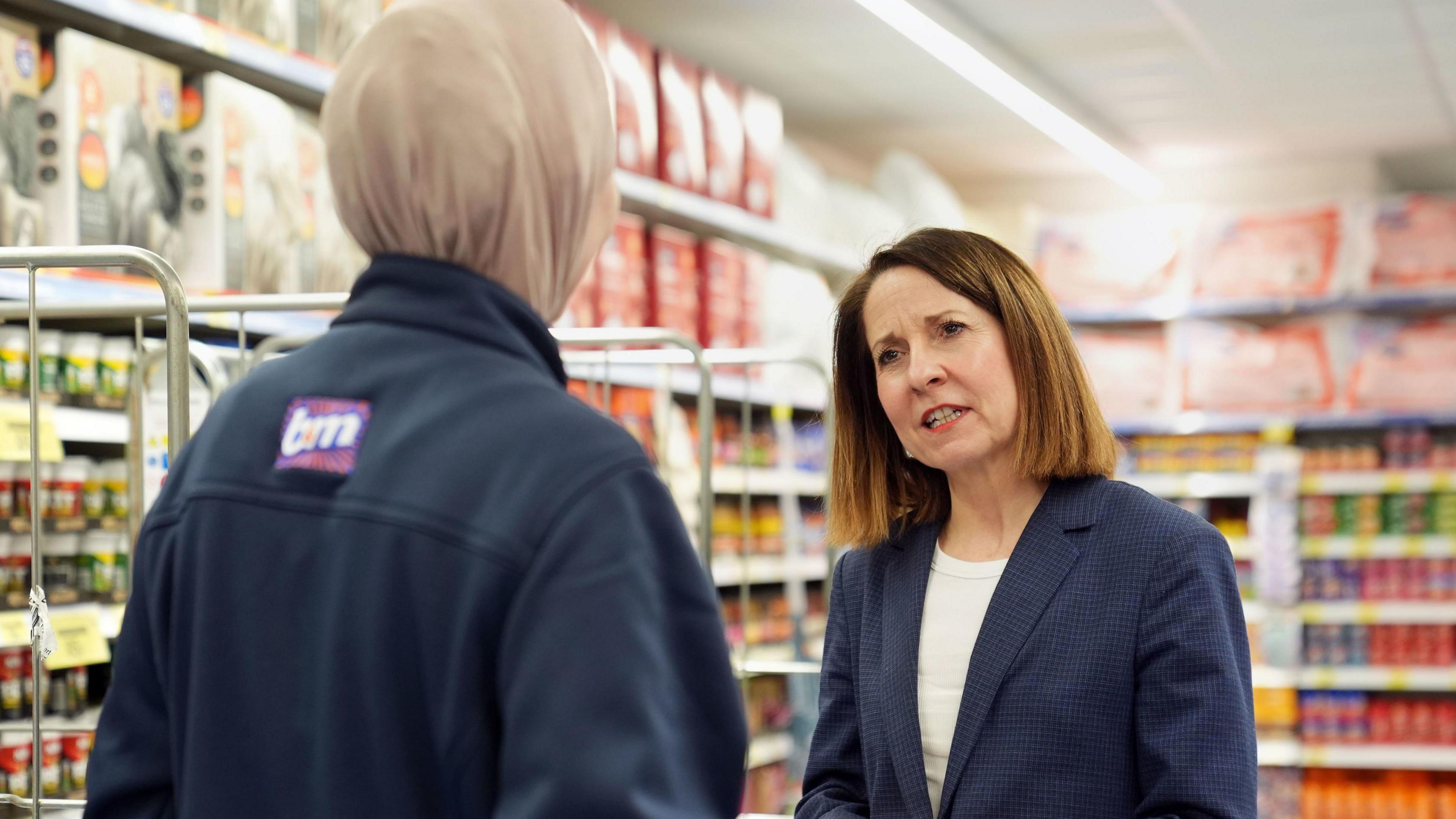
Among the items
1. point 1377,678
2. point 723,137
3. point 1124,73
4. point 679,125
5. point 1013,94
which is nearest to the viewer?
point 679,125

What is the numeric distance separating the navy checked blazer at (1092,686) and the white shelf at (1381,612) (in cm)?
483

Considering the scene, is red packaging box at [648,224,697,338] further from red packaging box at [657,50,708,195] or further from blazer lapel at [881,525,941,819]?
blazer lapel at [881,525,941,819]

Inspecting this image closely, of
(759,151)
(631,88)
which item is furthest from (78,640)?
(759,151)

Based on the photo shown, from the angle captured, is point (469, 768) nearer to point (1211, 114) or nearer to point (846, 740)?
point (846, 740)

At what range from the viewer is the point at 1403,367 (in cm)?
606

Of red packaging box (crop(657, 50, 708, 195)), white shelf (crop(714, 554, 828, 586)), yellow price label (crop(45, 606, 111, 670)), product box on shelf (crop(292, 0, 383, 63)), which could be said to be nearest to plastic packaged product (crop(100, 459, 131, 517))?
yellow price label (crop(45, 606, 111, 670))

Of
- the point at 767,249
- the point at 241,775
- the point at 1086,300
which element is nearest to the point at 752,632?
the point at 767,249

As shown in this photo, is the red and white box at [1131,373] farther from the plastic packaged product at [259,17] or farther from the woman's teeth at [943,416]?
the woman's teeth at [943,416]

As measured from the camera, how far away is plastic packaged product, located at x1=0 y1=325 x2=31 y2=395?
2.21m

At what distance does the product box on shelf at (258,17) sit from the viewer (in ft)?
8.93

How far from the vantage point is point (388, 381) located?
0.92 m

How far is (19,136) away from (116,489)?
61 centimetres

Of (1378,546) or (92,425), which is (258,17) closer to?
(92,425)

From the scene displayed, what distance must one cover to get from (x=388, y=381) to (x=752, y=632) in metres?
3.82
